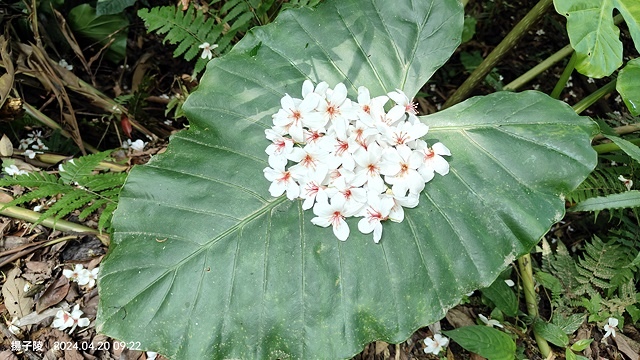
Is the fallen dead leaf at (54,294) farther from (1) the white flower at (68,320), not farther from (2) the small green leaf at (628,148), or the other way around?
(2) the small green leaf at (628,148)

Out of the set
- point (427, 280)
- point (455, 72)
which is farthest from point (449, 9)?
point (455, 72)

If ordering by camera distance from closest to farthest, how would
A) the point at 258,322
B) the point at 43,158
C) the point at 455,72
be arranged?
the point at 258,322
the point at 43,158
the point at 455,72

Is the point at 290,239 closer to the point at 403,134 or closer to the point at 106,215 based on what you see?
the point at 403,134

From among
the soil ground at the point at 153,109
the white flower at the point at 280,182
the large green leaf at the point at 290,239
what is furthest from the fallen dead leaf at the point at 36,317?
the white flower at the point at 280,182

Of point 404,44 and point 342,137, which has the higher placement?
point 404,44

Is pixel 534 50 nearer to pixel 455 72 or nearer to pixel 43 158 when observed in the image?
pixel 455 72

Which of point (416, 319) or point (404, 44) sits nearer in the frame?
point (416, 319)

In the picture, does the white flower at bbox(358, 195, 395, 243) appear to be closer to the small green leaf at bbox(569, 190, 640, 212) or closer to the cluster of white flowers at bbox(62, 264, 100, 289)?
the small green leaf at bbox(569, 190, 640, 212)
